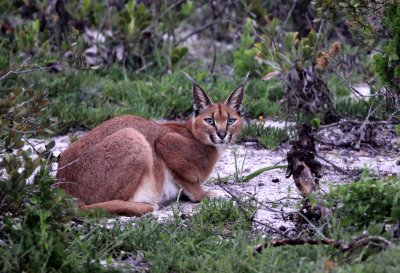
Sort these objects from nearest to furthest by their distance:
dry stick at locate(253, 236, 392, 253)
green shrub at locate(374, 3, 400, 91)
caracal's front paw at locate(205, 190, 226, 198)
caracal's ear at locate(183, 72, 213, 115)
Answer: dry stick at locate(253, 236, 392, 253), green shrub at locate(374, 3, 400, 91), caracal's front paw at locate(205, 190, 226, 198), caracal's ear at locate(183, 72, 213, 115)

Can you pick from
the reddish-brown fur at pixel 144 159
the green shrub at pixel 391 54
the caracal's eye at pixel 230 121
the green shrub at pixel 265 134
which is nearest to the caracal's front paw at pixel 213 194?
the reddish-brown fur at pixel 144 159

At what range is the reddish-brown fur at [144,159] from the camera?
641 cm

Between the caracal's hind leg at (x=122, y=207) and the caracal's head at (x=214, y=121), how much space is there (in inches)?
41.2

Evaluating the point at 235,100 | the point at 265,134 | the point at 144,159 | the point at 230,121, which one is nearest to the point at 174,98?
the point at 265,134

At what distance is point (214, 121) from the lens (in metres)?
7.21

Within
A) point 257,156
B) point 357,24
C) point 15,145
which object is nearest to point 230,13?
point 257,156

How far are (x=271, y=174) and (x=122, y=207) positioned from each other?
1.70m

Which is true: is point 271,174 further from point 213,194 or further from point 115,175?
point 115,175

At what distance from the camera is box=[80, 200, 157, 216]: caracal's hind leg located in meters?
6.21

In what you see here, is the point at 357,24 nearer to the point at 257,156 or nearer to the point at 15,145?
the point at 257,156

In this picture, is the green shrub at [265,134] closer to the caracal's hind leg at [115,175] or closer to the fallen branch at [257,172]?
the fallen branch at [257,172]

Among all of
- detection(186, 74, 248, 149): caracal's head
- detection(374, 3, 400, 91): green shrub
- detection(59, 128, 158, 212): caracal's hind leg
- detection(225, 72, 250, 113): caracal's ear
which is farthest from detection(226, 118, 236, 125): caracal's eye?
detection(374, 3, 400, 91): green shrub

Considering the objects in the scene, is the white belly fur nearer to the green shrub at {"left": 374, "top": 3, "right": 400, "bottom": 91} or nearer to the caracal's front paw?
the caracal's front paw

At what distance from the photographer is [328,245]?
504cm
